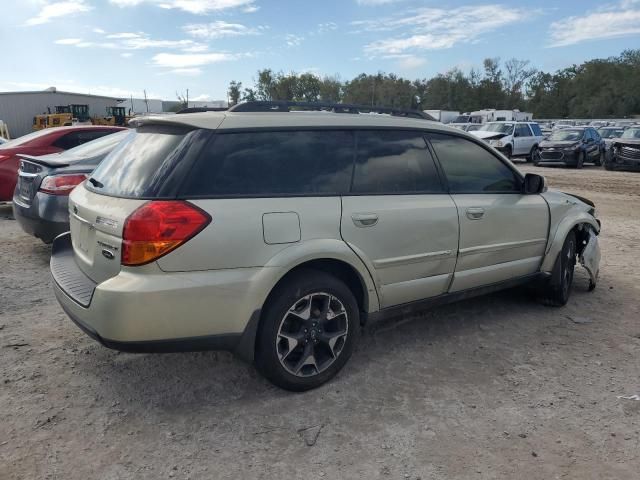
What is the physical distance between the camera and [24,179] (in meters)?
6.19

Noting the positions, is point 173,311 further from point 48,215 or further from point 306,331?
point 48,215

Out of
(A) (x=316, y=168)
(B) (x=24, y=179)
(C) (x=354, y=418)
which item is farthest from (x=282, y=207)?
(B) (x=24, y=179)

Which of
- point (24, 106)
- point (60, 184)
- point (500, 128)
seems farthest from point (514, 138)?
point (24, 106)

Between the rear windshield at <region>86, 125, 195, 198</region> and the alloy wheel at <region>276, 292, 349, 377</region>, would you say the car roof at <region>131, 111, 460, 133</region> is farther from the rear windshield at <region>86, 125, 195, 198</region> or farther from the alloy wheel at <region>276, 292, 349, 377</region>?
the alloy wheel at <region>276, 292, 349, 377</region>

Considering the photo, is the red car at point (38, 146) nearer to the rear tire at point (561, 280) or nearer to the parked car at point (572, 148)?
the rear tire at point (561, 280)

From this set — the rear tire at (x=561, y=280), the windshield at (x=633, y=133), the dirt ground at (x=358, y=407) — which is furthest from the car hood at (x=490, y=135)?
the dirt ground at (x=358, y=407)

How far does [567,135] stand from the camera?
22.5 meters

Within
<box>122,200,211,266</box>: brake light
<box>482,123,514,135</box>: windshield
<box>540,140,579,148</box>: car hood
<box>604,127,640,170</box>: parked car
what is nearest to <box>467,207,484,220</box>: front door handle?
<box>122,200,211,266</box>: brake light

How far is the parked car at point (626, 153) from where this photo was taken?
19.5 metres

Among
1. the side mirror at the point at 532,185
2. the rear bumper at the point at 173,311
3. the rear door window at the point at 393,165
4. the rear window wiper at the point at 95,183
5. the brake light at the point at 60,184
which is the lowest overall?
the rear bumper at the point at 173,311

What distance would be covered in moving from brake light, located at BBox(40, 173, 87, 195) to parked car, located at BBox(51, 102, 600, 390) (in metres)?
2.06

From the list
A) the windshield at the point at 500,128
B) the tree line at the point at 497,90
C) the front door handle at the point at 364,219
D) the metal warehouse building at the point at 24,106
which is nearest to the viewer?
the front door handle at the point at 364,219

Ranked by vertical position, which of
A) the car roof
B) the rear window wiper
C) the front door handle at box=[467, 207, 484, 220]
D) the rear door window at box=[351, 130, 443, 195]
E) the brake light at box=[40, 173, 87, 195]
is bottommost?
the brake light at box=[40, 173, 87, 195]

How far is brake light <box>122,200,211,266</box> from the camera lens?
9.10 ft
